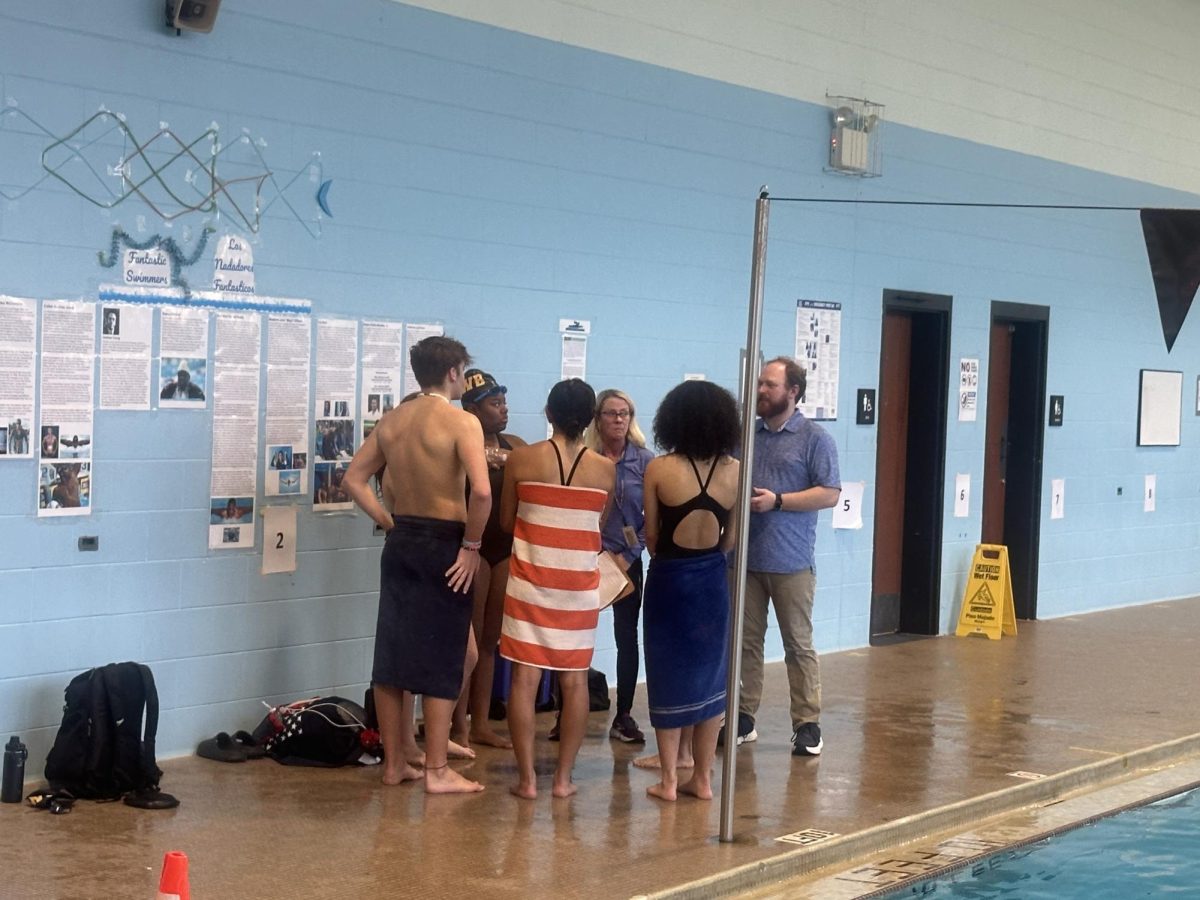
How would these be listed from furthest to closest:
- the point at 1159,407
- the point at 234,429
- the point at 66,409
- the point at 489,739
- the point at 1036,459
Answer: the point at 1159,407
the point at 1036,459
the point at 489,739
the point at 234,429
the point at 66,409

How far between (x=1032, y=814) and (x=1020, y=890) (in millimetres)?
1098

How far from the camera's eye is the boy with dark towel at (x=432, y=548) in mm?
6285

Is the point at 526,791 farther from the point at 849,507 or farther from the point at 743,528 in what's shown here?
the point at 849,507

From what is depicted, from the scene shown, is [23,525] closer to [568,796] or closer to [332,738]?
[332,738]

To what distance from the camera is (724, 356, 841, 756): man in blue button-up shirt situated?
7301 millimetres

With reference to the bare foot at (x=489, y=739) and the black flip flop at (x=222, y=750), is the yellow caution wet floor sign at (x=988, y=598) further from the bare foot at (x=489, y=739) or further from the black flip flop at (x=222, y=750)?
the black flip flop at (x=222, y=750)

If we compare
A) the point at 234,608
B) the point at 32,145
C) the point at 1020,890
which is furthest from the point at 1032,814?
the point at 32,145

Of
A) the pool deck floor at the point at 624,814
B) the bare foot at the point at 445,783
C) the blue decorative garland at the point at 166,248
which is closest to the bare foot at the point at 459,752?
the pool deck floor at the point at 624,814

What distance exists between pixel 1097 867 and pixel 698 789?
5.18 feet

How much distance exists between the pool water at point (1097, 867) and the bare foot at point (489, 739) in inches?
89.8

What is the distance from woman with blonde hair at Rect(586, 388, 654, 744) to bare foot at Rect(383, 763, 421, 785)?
1.30 metres

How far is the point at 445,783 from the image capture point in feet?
21.0

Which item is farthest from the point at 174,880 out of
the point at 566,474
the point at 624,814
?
the point at 566,474

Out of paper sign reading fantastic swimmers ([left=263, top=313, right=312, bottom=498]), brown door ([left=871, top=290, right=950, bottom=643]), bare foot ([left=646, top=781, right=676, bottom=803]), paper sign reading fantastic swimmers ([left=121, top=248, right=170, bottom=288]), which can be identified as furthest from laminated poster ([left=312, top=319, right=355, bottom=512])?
brown door ([left=871, top=290, right=950, bottom=643])
